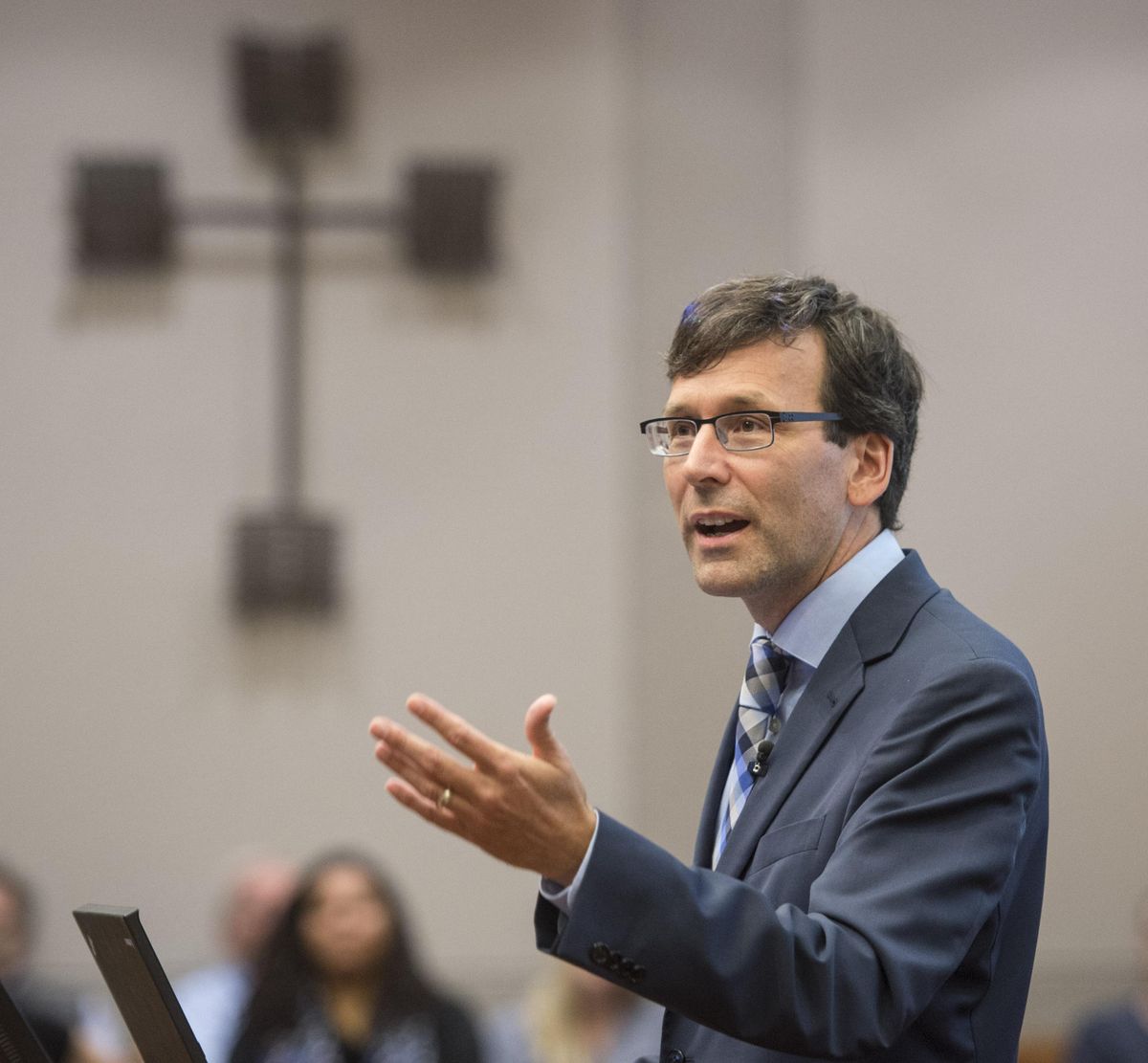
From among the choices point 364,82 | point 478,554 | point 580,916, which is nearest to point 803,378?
point 580,916

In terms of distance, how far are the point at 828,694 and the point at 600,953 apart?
1.58ft

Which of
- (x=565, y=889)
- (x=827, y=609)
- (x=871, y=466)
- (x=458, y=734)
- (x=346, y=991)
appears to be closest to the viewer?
(x=458, y=734)

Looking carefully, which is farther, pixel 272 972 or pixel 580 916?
pixel 272 972

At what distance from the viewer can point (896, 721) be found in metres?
1.39

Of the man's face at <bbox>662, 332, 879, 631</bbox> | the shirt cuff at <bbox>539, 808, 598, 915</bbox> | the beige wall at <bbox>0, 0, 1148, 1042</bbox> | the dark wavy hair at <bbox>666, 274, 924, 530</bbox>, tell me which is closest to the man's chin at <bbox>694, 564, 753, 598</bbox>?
the man's face at <bbox>662, 332, 879, 631</bbox>

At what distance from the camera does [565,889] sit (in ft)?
4.00

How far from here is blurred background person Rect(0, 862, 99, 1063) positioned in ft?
11.1

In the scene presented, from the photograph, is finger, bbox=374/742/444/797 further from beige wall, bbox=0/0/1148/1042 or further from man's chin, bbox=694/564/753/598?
beige wall, bbox=0/0/1148/1042

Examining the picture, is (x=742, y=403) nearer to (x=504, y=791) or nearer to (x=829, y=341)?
(x=829, y=341)

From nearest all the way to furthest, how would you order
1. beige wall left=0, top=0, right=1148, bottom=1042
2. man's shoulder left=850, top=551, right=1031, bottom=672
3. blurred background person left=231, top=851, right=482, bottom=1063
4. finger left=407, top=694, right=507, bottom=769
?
finger left=407, top=694, right=507, bottom=769 → man's shoulder left=850, top=551, right=1031, bottom=672 → blurred background person left=231, top=851, right=482, bottom=1063 → beige wall left=0, top=0, right=1148, bottom=1042

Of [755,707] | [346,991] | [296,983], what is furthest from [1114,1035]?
[755,707]

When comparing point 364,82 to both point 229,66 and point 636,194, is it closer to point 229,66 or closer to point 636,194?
point 229,66

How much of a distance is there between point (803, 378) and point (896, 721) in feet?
1.62

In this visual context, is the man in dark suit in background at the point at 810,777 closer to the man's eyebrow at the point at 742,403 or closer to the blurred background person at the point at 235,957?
the man's eyebrow at the point at 742,403
